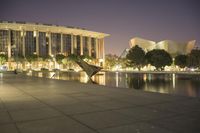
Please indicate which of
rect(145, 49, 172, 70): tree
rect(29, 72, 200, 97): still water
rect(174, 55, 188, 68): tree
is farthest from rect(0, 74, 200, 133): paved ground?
rect(174, 55, 188, 68): tree

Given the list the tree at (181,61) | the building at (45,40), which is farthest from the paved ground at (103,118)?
the building at (45,40)

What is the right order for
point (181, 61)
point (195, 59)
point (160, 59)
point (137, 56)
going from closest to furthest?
point (195, 59) → point (160, 59) → point (137, 56) → point (181, 61)

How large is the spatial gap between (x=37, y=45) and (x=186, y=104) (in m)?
142

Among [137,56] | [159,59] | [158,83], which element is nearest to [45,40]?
[137,56]

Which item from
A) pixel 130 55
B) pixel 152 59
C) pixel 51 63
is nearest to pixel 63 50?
pixel 51 63

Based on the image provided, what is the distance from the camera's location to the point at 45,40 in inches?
5940

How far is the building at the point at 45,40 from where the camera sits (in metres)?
138

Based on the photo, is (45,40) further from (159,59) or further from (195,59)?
(195,59)

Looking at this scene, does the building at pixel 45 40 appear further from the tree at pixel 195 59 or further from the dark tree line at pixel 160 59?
the tree at pixel 195 59

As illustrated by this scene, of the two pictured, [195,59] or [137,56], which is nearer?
[195,59]

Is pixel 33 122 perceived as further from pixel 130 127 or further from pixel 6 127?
pixel 130 127

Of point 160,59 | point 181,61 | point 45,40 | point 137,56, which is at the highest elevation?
point 45,40

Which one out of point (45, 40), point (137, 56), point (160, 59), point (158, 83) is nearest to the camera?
point (158, 83)

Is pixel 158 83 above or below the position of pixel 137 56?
below
